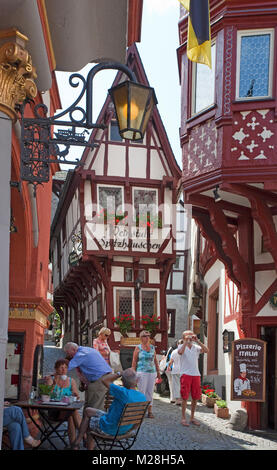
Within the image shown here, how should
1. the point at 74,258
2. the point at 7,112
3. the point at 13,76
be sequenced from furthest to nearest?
1. the point at 74,258
2. the point at 13,76
3. the point at 7,112

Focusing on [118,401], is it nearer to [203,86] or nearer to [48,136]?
[48,136]

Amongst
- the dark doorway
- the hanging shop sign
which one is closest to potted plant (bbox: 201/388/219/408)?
the dark doorway

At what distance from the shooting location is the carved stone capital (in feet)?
16.6

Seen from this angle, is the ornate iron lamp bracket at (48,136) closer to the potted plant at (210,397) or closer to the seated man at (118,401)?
the seated man at (118,401)

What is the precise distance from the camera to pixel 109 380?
7859 millimetres

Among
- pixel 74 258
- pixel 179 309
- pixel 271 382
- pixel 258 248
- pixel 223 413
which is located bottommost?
pixel 223 413

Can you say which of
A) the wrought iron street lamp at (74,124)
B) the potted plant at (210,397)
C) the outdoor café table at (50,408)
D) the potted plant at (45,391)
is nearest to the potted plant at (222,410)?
the potted plant at (210,397)

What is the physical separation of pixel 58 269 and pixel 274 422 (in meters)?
22.2

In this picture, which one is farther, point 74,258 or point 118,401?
point 74,258

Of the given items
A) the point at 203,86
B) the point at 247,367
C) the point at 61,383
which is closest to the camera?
the point at 61,383

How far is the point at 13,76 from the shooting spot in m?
5.20

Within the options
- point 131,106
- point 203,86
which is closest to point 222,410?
point 203,86

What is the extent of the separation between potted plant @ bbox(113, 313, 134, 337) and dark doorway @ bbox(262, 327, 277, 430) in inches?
396

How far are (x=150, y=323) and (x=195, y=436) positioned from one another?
→ 1242 cm
